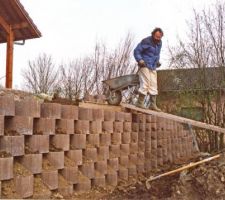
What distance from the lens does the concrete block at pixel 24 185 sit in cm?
485

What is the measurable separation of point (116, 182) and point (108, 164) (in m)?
0.41

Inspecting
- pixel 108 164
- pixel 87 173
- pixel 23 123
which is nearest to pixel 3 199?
pixel 23 123

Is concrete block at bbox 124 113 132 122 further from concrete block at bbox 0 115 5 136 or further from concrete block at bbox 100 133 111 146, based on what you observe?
concrete block at bbox 0 115 5 136

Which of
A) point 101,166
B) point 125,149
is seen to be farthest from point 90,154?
point 125,149

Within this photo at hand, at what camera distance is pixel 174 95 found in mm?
15727

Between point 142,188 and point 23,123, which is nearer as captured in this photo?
point 23,123

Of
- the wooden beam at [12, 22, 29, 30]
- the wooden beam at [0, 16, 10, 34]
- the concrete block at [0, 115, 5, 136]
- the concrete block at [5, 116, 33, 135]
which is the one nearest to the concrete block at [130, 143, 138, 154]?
the concrete block at [5, 116, 33, 135]

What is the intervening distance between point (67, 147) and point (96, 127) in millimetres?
1123

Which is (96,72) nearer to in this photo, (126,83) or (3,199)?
(126,83)

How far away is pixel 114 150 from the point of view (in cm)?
798

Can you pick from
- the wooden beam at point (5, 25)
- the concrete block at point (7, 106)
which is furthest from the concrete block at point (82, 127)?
the wooden beam at point (5, 25)

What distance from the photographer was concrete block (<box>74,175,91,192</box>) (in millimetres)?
6457

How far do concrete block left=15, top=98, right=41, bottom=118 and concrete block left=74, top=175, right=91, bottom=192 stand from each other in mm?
1481

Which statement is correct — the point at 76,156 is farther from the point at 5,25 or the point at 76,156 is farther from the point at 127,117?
the point at 5,25
